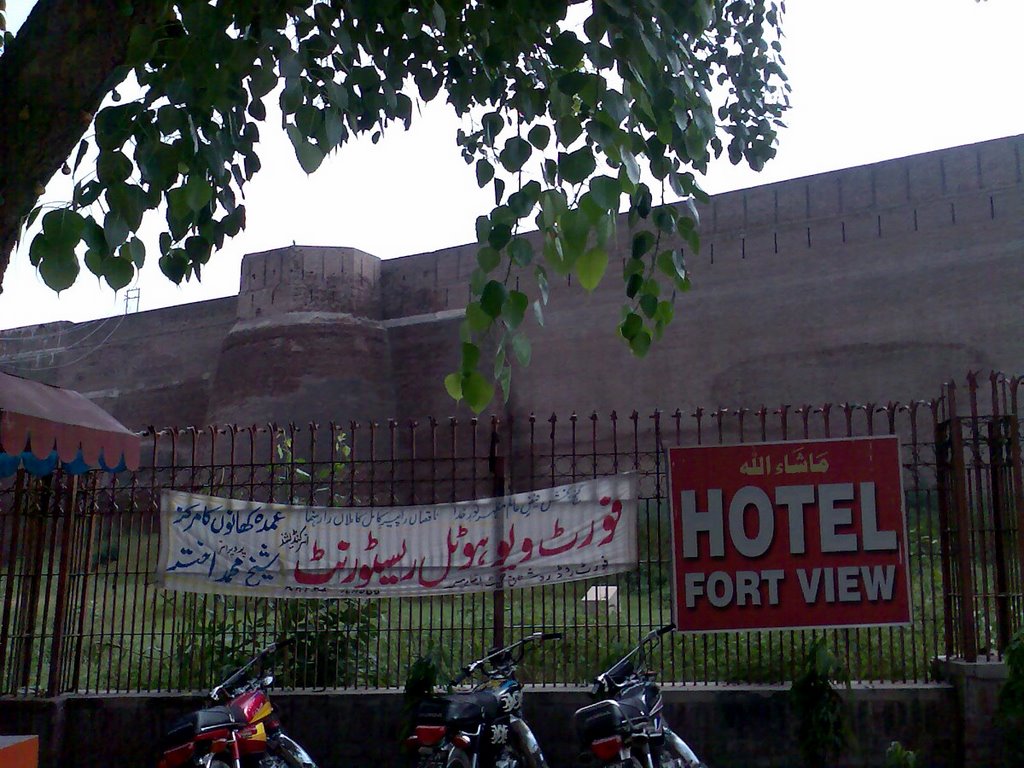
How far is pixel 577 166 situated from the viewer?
2.71m

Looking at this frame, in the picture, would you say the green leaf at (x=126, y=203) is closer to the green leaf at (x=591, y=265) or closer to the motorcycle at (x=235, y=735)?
the green leaf at (x=591, y=265)

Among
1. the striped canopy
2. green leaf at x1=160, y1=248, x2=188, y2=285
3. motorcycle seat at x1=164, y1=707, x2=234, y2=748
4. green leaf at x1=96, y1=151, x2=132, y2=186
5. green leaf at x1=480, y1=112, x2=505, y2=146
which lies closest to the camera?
green leaf at x1=96, y1=151, x2=132, y2=186

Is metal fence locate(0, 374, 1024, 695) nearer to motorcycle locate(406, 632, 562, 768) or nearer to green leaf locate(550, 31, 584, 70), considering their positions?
motorcycle locate(406, 632, 562, 768)

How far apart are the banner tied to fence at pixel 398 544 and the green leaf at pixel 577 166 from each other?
3.41 m

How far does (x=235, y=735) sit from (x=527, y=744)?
1.35 metres

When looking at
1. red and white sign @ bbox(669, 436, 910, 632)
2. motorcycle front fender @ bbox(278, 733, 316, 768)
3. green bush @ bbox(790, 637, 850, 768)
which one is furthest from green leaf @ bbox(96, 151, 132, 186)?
green bush @ bbox(790, 637, 850, 768)

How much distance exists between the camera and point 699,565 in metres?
5.84

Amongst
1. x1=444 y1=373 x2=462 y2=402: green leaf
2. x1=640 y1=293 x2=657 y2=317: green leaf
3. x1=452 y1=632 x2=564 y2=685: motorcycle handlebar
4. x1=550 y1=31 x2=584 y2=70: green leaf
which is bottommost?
x1=452 y1=632 x2=564 y2=685: motorcycle handlebar

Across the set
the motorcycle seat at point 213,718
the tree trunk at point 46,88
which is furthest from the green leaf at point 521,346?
the motorcycle seat at point 213,718

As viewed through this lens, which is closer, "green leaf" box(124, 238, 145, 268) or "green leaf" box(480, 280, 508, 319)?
"green leaf" box(124, 238, 145, 268)

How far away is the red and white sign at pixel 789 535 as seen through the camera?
5742mm

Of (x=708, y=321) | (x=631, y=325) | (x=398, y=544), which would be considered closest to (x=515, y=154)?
(x=631, y=325)

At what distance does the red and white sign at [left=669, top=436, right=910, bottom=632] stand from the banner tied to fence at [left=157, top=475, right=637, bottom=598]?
37cm

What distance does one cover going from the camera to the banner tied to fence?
595 centimetres
